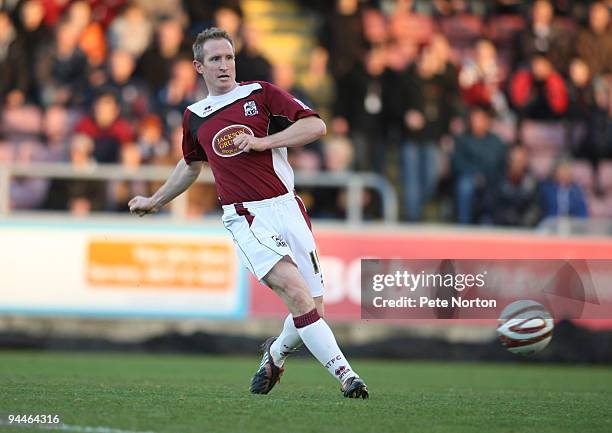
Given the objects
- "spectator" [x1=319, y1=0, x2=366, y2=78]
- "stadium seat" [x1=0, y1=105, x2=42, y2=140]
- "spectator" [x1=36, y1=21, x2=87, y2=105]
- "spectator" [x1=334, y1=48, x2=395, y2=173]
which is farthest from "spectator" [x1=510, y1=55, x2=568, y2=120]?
"stadium seat" [x1=0, y1=105, x2=42, y2=140]

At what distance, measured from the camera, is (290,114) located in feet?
29.4

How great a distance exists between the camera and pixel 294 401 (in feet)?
28.8

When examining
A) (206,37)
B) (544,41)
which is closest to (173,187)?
(206,37)

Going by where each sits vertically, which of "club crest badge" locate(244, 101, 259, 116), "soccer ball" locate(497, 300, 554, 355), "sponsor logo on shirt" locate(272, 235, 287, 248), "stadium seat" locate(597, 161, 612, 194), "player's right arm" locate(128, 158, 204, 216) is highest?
"club crest badge" locate(244, 101, 259, 116)

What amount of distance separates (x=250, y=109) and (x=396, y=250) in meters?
8.53

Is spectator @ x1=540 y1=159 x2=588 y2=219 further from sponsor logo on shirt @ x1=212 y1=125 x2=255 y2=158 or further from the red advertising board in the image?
sponsor logo on shirt @ x1=212 y1=125 x2=255 y2=158

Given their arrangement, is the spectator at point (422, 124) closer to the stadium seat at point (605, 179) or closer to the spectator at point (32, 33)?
the stadium seat at point (605, 179)

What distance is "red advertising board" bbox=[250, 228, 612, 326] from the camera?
16922mm

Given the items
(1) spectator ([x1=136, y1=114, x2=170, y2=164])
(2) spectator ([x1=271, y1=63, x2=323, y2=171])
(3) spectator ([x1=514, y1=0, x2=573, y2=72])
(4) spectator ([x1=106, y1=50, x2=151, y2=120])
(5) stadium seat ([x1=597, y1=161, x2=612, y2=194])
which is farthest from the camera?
(3) spectator ([x1=514, y1=0, x2=573, y2=72])

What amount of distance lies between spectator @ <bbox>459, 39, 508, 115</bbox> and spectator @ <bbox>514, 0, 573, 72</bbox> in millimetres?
895

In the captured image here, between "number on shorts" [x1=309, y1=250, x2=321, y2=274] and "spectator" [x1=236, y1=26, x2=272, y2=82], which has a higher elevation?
"spectator" [x1=236, y1=26, x2=272, y2=82]

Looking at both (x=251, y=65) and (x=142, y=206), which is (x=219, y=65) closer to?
(x=142, y=206)

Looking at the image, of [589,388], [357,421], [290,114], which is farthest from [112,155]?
[357,421]

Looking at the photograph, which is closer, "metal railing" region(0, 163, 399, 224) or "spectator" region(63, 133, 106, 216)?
"metal railing" region(0, 163, 399, 224)
